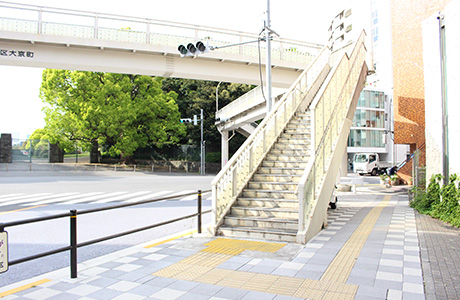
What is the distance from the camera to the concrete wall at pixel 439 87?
9618 mm

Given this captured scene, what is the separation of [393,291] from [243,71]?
17059 mm

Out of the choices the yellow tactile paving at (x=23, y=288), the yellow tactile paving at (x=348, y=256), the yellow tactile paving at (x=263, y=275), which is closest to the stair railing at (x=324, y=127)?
the yellow tactile paving at (x=348, y=256)

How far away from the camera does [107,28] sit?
1734 cm

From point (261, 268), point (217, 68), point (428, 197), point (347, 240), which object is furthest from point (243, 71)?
point (261, 268)

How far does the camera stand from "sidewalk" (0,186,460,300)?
454cm

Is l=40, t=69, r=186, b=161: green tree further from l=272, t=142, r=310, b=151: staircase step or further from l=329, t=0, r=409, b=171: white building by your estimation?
l=329, t=0, r=409, b=171: white building

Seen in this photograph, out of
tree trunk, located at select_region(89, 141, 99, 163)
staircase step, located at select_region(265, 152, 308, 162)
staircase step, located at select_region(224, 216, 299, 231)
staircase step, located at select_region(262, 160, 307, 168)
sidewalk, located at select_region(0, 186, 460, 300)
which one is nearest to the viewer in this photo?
sidewalk, located at select_region(0, 186, 460, 300)

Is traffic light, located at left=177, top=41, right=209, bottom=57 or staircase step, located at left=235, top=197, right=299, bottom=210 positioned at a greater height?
traffic light, located at left=177, top=41, right=209, bottom=57

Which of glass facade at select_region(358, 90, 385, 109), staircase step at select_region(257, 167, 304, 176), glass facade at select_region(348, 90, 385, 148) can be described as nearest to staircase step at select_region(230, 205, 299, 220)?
staircase step at select_region(257, 167, 304, 176)

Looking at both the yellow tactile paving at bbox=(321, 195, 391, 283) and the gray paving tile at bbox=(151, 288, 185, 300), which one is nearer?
the gray paving tile at bbox=(151, 288, 185, 300)

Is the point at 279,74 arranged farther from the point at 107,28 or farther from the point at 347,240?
the point at 347,240

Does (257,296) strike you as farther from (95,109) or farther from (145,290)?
(95,109)

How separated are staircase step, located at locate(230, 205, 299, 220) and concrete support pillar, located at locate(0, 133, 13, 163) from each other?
1497 inches

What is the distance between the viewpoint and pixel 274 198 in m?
8.77
